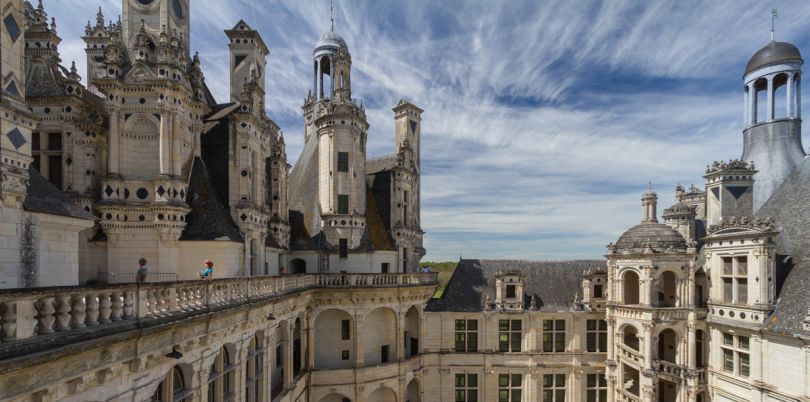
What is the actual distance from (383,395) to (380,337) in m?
3.61

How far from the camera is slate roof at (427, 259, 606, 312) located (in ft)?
93.9

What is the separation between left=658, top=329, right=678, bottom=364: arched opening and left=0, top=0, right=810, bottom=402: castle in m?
0.15

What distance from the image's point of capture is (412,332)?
28312 millimetres

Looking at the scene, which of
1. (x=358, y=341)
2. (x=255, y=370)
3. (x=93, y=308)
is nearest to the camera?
(x=93, y=308)

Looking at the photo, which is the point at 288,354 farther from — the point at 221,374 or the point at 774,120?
the point at 774,120

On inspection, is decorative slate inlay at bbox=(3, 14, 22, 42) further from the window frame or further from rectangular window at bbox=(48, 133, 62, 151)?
the window frame

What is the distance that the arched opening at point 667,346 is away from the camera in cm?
2591

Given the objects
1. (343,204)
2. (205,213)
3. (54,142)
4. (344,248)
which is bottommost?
(344,248)

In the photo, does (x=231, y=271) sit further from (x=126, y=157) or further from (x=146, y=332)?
(x=146, y=332)

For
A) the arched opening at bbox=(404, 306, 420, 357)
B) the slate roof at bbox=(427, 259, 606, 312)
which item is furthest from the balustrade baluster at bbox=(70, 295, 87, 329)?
the slate roof at bbox=(427, 259, 606, 312)

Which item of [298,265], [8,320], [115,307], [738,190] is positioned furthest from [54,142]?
[738,190]

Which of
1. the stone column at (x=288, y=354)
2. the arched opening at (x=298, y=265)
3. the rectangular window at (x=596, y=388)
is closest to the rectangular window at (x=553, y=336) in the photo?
the rectangular window at (x=596, y=388)

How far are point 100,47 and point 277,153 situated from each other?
10.6 m

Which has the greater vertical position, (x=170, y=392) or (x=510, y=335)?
(x=170, y=392)
